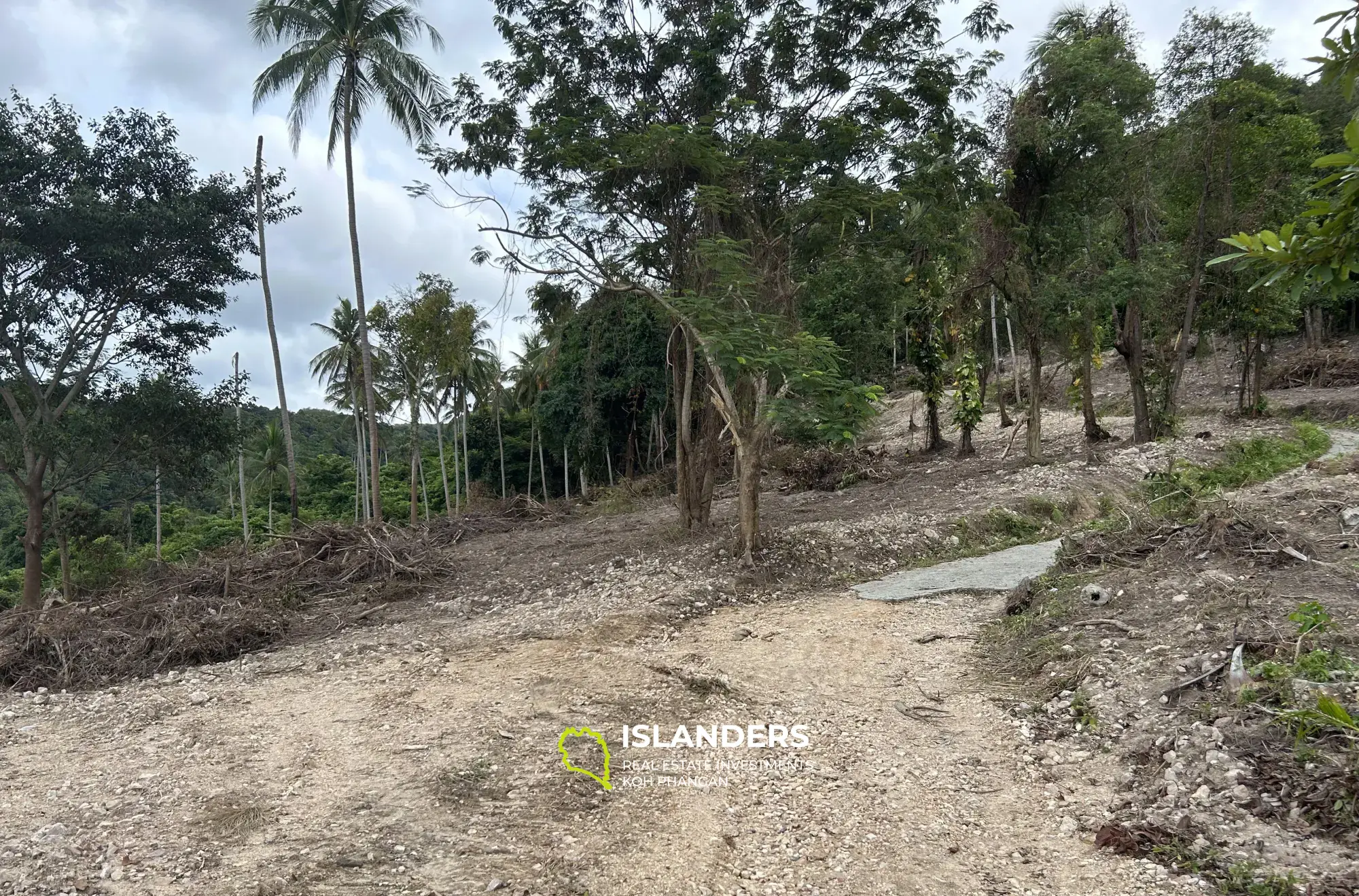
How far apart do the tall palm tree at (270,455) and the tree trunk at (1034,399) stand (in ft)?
92.6

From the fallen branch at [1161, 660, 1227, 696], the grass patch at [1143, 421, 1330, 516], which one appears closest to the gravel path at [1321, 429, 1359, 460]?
the grass patch at [1143, 421, 1330, 516]

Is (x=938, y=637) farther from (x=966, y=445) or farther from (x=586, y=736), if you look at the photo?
(x=966, y=445)

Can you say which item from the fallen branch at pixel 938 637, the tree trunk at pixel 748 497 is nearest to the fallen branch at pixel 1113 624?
the fallen branch at pixel 938 637

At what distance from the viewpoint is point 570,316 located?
11.5 m

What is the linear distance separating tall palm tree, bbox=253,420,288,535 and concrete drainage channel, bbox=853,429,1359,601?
29.9m

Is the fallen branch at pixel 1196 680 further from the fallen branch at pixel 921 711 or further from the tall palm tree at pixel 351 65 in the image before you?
the tall palm tree at pixel 351 65

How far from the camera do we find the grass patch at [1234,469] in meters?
8.43

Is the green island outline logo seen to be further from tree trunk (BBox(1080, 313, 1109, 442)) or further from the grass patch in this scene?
tree trunk (BBox(1080, 313, 1109, 442))

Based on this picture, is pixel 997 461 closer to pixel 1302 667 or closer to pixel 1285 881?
pixel 1302 667

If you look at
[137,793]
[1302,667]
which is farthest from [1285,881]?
[137,793]

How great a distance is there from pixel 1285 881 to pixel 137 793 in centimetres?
511

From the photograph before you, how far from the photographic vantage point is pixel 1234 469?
453 inches

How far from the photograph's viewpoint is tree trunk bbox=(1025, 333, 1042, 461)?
47.5 feet

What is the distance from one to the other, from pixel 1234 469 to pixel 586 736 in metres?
10.9
